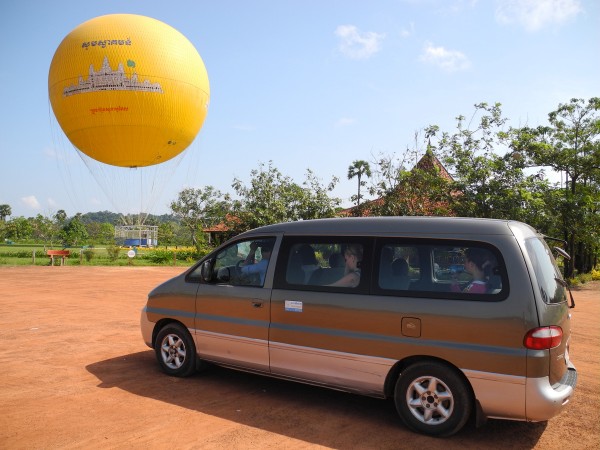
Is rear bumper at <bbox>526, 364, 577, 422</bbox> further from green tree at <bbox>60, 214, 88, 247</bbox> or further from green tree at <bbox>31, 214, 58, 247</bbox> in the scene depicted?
green tree at <bbox>31, 214, 58, 247</bbox>

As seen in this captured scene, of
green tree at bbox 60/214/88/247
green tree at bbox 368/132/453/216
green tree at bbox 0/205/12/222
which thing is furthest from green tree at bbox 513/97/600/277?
green tree at bbox 0/205/12/222

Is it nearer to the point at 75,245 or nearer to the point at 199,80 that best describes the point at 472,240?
the point at 199,80

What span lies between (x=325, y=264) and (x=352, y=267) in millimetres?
341

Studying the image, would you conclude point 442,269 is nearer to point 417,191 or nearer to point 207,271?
point 207,271

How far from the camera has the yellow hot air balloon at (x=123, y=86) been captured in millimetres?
18344

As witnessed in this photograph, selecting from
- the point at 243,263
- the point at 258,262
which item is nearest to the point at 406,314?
the point at 258,262

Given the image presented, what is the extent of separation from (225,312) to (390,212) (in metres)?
17.0

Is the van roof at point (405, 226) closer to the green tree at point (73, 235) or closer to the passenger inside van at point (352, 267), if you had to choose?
the passenger inside van at point (352, 267)

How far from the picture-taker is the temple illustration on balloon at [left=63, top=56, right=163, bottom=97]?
18.2 metres

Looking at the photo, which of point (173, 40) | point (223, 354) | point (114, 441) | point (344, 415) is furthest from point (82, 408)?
point (173, 40)

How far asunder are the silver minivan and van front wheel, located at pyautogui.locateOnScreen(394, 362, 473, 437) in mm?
10

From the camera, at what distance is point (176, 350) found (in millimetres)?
6473

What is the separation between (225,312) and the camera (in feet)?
19.7

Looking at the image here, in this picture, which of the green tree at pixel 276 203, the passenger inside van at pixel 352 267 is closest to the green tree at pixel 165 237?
the green tree at pixel 276 203
